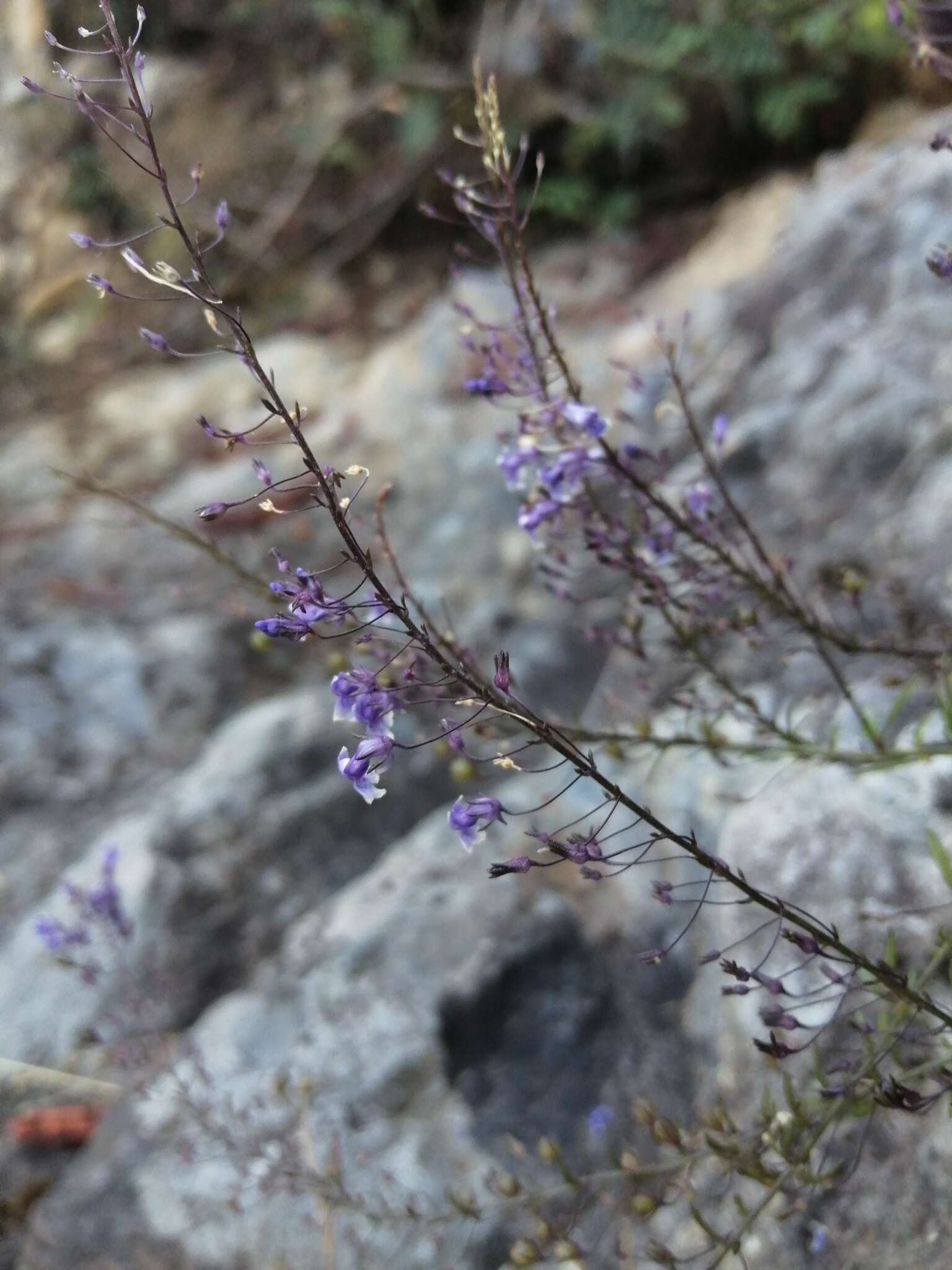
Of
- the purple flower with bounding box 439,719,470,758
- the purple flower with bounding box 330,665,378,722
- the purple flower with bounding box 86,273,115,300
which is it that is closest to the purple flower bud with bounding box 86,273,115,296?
the purple flower with bounding box 86,273,115,300

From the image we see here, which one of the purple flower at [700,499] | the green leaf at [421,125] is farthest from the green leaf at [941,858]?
the green leaf at [421,125]

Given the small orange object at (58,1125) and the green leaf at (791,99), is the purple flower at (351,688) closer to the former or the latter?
the small orange object at (58,1125)

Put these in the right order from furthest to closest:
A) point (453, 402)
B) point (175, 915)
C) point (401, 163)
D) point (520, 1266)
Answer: point (401, 163), point (453, 402), point (175, 915), point (520, 1266)

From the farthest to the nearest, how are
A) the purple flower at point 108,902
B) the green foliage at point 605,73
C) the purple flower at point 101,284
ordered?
1. the green foliage at point 605,73
2. the purple flower at point 108,902
3. the purple flower at point 101,284

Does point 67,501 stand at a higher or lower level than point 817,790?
higher

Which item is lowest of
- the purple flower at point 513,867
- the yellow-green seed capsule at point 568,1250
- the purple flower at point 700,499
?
the yellow-green seed capsule at point 568,1250

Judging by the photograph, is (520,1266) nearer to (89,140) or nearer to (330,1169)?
(330,1169)

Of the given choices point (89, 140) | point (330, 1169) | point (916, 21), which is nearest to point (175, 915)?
point (330, 1169)

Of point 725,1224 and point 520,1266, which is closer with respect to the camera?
point 520,1266
